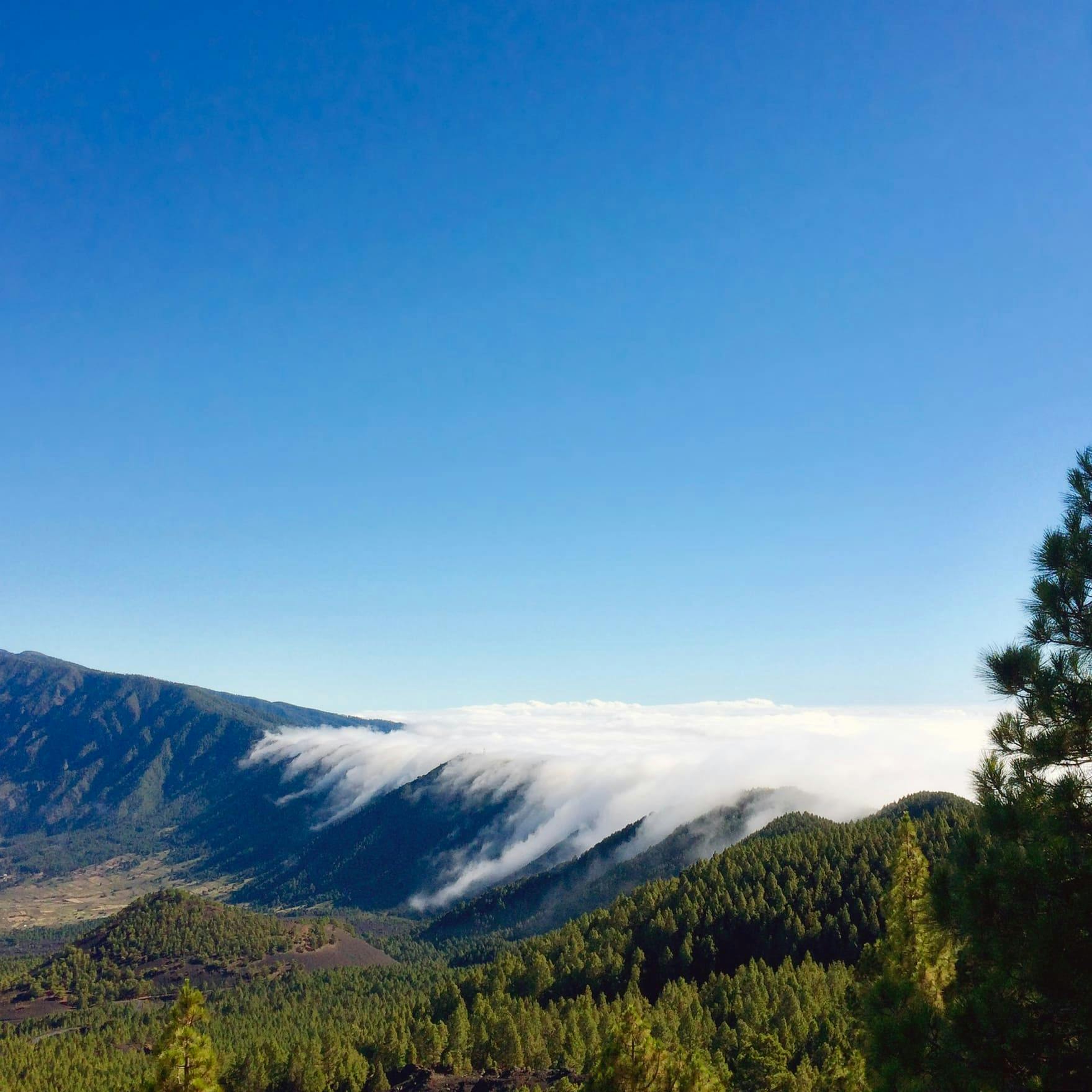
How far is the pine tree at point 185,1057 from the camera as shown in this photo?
34.9 m

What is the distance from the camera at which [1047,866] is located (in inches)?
645

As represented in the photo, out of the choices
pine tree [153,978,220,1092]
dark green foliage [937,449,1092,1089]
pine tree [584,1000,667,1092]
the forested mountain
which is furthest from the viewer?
the forested mountain

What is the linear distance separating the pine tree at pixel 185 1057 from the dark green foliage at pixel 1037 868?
1303 inches

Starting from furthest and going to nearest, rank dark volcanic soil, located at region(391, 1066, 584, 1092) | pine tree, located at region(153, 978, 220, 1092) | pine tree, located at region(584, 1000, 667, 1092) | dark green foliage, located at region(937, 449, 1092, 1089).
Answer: dark volcanic soil, located at region(391, 1066, 584, 1092) < pine tree, located at region(584, 1000, 667, 1092) < pine tree, located at region(153, 978, 220, 1092) < dark green foliage, located at region(937, 449, 1092, 1089)

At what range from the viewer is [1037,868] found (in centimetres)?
1634

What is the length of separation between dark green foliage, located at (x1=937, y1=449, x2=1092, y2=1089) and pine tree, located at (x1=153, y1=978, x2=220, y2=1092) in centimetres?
3308

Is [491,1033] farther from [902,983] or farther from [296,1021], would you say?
[902,983]

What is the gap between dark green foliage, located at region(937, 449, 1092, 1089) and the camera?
15.8 metres

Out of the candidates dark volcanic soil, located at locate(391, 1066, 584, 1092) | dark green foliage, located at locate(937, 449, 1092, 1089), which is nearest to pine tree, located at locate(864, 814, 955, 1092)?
dark green foliage, located at locate(937, 449, 1092, 1089)

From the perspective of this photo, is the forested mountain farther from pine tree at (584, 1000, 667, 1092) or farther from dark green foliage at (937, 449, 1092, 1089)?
dark green foliage at (937, 449, 1092, 1089)

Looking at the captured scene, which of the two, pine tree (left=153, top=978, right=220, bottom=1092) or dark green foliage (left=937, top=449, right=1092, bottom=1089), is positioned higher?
dark green foliage (left=937, top=449, right=1092, bottom=1089)

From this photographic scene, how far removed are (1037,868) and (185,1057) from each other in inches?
1485

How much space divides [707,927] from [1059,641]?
681 ft

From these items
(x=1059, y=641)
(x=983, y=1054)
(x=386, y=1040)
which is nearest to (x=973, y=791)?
(x=1059, y=641)
